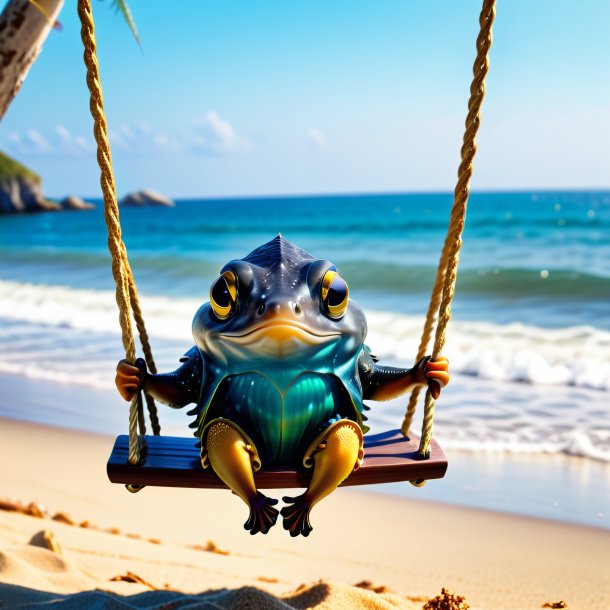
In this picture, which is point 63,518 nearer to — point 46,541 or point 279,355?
point 46,541

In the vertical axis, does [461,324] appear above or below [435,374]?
above

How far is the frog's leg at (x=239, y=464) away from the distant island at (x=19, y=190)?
1958 inches

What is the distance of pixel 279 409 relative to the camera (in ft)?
5.92

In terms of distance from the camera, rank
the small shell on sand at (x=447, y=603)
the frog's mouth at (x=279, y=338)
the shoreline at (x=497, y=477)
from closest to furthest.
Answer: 1. the frog's mouth at (x=279, y=338)
2. the small shell on sand at (x=447, y=603)
3. the shoreline at (x=497, y=477)

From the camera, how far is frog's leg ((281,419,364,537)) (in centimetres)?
175

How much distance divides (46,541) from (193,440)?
1267 mm

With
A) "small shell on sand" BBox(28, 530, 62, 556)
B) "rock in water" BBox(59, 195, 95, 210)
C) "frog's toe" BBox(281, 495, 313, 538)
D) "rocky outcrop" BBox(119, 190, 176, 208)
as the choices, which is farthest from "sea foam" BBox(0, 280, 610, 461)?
"rocky outcrop" BBox(119, 190, 176, 208)

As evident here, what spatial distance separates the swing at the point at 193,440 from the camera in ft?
6.06

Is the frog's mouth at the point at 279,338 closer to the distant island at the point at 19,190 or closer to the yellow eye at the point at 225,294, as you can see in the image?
the yellow eye at the point at 225,294

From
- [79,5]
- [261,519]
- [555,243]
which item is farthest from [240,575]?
[555,243]

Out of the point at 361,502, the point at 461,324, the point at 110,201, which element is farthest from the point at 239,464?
the point at 461,324

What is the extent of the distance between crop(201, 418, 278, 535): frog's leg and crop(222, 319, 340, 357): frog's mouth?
0.19 meters

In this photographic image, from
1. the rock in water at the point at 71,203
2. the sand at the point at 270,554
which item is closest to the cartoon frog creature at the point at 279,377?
the sand at the point at 270,554

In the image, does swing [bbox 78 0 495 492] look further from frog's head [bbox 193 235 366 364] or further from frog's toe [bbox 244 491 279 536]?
frog's head [bbox 193 235 366 364]
